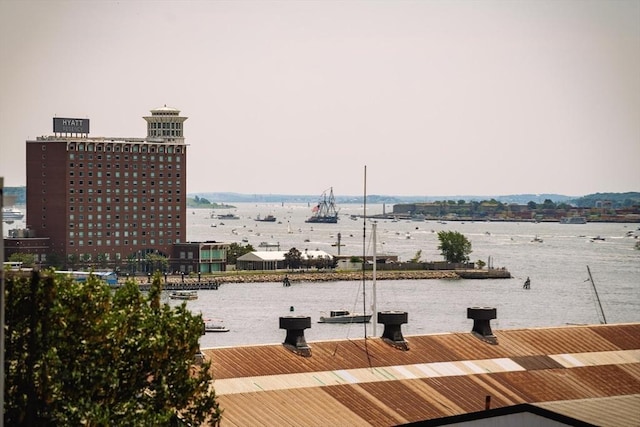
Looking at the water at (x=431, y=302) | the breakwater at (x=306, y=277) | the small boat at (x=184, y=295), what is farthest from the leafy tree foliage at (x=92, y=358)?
the breakwater at (x=306, y=277)

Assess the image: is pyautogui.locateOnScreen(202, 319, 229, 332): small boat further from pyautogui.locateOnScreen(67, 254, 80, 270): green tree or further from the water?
pyautogui.locateOnScreen(67, 254, 80, 270): green tree

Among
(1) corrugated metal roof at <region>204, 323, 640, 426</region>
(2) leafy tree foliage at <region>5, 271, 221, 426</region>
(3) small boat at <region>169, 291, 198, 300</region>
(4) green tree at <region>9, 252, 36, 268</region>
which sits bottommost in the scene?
(3) small boat at <region>169, 291, 198, 300</region>

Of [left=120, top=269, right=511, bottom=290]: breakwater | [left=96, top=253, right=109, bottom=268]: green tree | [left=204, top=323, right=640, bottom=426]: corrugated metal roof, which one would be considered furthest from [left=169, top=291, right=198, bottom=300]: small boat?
[left=204, top=323, right=640, bottom=426]: corrugated metal roof

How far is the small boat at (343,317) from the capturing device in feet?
414

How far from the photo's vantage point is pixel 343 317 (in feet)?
414

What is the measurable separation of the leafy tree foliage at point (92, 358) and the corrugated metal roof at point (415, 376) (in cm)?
515

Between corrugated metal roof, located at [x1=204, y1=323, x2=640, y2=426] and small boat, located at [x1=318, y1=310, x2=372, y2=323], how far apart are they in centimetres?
8571

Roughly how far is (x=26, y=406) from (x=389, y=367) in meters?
14.6

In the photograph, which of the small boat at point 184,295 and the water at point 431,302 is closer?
the water at point 431,302

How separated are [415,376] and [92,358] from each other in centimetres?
1336

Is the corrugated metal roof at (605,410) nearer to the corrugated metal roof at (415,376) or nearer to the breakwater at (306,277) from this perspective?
the corrugated metal roof at (415,376)

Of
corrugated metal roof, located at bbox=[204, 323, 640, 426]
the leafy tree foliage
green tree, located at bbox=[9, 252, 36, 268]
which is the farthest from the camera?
green tree, located at bbox=[9, 252, 36, 268]

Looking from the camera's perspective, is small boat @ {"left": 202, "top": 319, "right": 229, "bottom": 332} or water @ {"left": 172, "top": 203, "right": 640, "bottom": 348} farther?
water @ {"left": 172, "top": 203, "right": 640, "bottom": 348}

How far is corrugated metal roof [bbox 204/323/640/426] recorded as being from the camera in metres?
31.5
